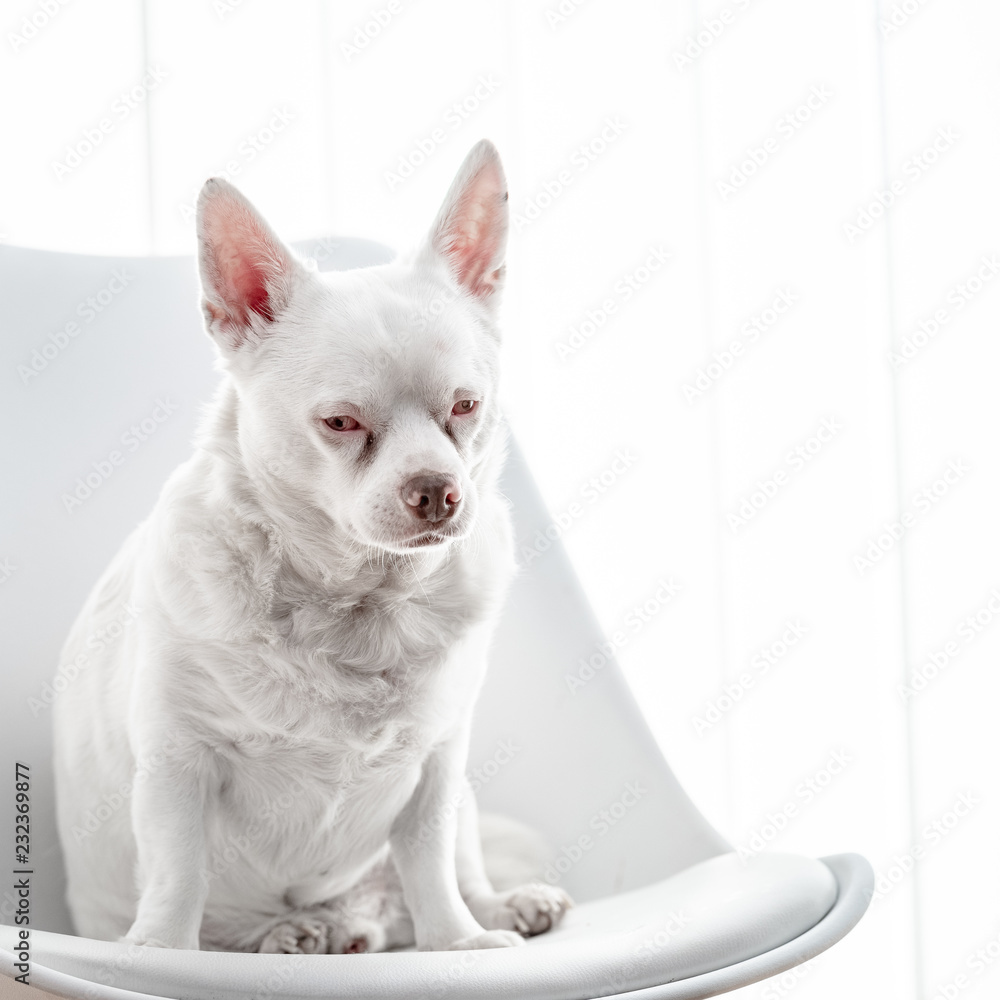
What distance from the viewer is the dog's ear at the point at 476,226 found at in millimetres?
1251

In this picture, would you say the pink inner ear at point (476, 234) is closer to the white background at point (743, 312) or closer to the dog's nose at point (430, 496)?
the dog's nose at point (430, 496)

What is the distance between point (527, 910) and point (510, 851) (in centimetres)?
28

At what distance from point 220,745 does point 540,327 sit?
53.7 inches

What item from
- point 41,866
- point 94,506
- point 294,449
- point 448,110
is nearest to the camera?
point 294,449

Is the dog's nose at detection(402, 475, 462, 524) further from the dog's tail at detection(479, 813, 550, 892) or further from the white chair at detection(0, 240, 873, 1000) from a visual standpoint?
the dog's tail at detection(479, 813, 550, 892)

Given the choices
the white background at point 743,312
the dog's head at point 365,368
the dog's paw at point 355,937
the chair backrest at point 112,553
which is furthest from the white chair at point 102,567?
the dog's head at point 365,368

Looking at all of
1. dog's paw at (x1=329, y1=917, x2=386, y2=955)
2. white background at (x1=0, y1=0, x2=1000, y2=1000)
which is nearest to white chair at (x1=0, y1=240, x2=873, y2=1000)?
dog's paw at (x1=329, y1=917, x2=386, y2=955)

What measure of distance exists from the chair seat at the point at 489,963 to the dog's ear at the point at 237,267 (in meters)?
0.68

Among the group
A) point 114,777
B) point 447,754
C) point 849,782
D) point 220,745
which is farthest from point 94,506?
point 849,782

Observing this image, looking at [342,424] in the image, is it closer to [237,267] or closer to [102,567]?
[237,267]

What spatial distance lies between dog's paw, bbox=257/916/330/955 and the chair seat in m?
0.37

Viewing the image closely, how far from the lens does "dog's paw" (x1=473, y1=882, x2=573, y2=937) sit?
1.34 m

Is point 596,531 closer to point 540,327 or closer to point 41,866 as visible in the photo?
point 540,327

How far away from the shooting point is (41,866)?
1488mm
